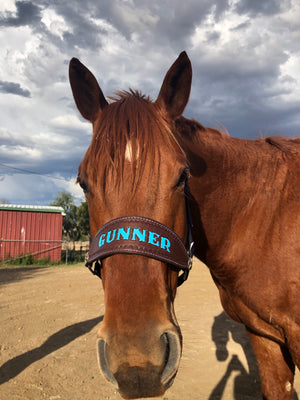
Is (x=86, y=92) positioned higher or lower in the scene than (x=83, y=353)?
higher

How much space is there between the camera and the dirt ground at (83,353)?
156 inches

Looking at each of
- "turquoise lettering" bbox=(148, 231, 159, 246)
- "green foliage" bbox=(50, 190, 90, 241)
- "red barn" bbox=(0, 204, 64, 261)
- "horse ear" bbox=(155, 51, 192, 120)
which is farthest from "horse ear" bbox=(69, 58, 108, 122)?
"green foliage" bbox=(50, 190, 90, 241)

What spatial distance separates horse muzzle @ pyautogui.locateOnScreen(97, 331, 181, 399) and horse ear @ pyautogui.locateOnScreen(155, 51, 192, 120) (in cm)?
150

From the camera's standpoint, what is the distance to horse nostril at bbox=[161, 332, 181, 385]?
4.49 ft

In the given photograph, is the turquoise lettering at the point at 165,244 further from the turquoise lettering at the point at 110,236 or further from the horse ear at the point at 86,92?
the horse ear at the point at 86,92

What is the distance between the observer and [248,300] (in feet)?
7.43

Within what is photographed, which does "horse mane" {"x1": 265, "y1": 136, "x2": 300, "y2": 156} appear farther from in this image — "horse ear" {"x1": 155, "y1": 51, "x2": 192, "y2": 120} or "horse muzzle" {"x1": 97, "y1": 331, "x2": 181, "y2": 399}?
"horse muzzle" {"x1": 97, "y1": 331, "x2": 181, "y2": 399}

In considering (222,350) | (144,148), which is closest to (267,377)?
(144,148)

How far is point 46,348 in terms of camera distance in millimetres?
5363

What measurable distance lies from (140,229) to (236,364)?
14.5 feet

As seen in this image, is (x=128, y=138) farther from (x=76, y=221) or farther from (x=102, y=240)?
(x=76, y=221)

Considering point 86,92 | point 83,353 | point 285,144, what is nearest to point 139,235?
point 86,92

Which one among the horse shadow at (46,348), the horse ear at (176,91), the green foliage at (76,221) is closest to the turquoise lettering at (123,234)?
the horse ear at (176,91)

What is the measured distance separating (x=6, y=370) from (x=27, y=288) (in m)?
6.72
